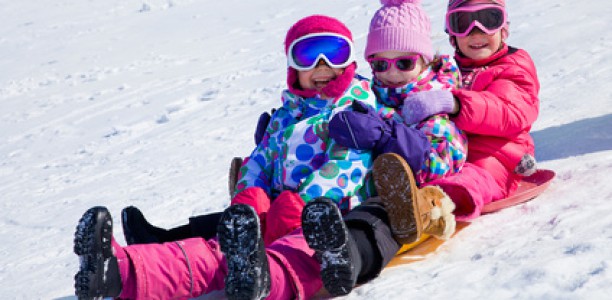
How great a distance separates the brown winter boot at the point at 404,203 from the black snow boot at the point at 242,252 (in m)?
0.65

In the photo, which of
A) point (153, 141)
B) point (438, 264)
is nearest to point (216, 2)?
point (153, 141)

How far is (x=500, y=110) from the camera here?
3.84 meters

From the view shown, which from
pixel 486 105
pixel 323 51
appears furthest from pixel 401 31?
pixel 486 105

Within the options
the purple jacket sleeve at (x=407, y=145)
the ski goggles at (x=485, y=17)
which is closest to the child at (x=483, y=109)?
the ski goggles at (x=485, y=17)

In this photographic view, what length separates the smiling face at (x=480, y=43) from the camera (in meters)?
4.21

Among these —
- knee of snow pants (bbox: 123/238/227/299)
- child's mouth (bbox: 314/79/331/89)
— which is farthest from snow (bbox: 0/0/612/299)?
child's mouth (bbox: 314/79/331/89)

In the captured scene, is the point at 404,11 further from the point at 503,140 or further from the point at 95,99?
the point at 95,99

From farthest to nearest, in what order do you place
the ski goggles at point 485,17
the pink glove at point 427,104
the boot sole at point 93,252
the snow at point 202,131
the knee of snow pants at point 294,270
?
the ski goggles at point 485,17 < the pink glove at point 427,104 < the snow at point 202,131 < the knee of snow pants at point 294,270 < the boot sole at point 93,252

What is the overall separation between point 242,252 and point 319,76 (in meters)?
1.32

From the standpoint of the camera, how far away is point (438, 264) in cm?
320

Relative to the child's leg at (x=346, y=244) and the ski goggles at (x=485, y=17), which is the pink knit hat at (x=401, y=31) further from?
the child's leg at (x=346, y=244)

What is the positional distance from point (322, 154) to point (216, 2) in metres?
12.9

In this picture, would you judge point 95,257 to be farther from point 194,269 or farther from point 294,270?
point 294,270

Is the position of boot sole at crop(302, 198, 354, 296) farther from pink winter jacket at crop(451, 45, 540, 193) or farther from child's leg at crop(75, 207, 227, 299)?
pink winter jacket at crop(451, 45, 540, 193)
